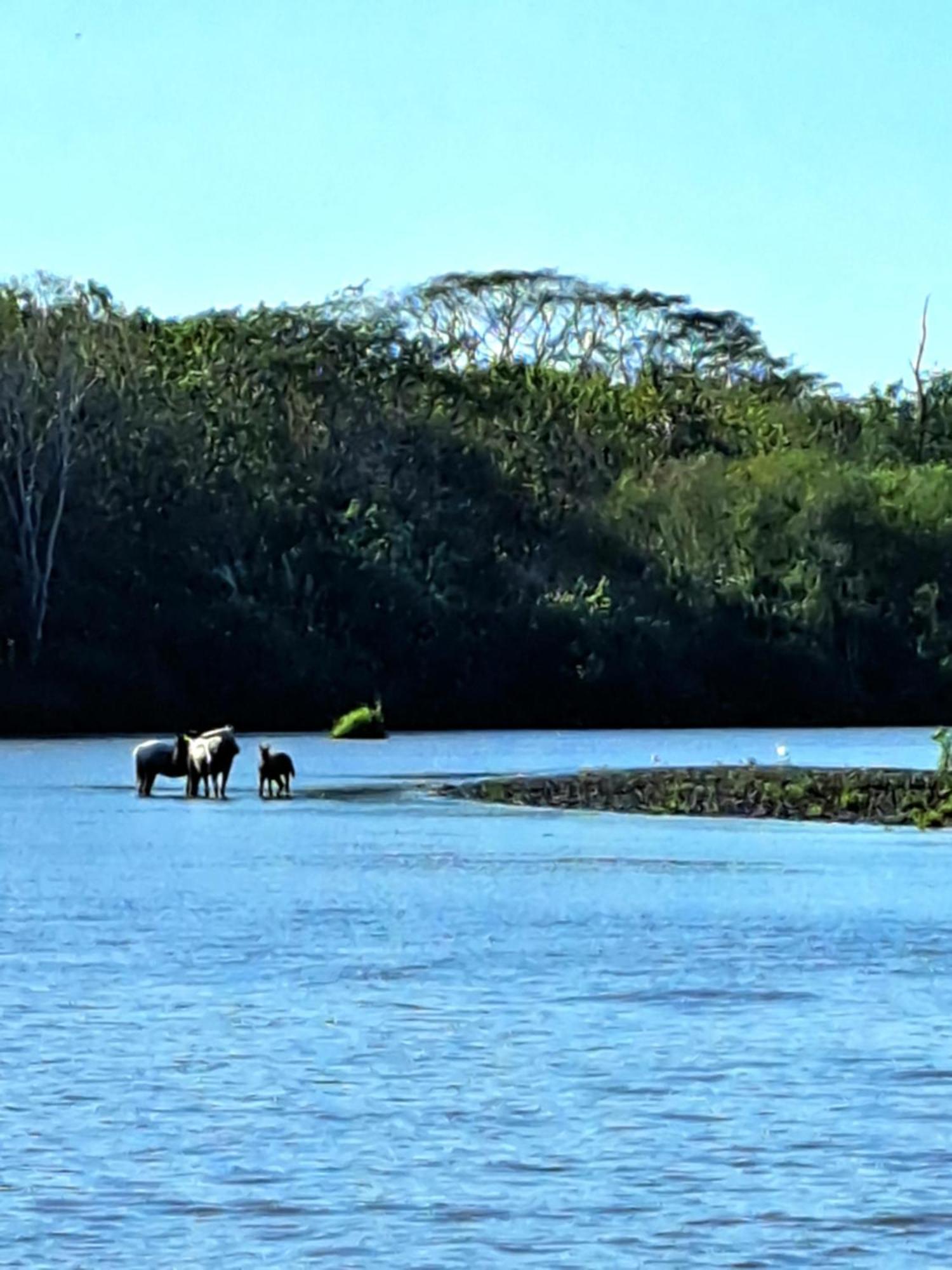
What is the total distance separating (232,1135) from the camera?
16812mm

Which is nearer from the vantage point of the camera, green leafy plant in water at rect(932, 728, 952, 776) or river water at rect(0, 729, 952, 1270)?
river water at rect(0, 729, 952, 1270)

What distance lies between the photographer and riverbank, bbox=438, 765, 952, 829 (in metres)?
48.1

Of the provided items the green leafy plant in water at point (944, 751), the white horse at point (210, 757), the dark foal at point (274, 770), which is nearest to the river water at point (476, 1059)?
the green leafy plant in water at point (944, 751)

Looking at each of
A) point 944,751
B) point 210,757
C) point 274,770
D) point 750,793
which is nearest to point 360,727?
point 210,757

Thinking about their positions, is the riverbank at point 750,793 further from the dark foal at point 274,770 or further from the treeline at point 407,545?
the treeline at point 407,545

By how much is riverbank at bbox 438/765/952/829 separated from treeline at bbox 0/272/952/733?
36.8 m

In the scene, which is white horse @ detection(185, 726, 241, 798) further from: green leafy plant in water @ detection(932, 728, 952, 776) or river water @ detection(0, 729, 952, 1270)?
river water @ detection(0, 729, 952, 1270)

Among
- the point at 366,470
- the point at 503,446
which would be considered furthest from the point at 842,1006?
the point at 503,446

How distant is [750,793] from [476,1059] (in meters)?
32.6

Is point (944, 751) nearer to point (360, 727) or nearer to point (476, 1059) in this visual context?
point (476, 1059)

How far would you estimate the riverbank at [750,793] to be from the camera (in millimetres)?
48094

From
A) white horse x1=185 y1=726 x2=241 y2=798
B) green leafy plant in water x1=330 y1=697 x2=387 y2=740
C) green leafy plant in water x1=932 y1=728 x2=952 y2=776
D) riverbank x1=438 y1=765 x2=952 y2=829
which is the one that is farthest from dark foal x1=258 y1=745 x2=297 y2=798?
green leafy plant in water x1=330 y1=697 x2=387 y2=740

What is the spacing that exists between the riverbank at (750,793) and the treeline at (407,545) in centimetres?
3677

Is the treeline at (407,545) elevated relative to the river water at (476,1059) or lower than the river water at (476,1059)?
elevated
